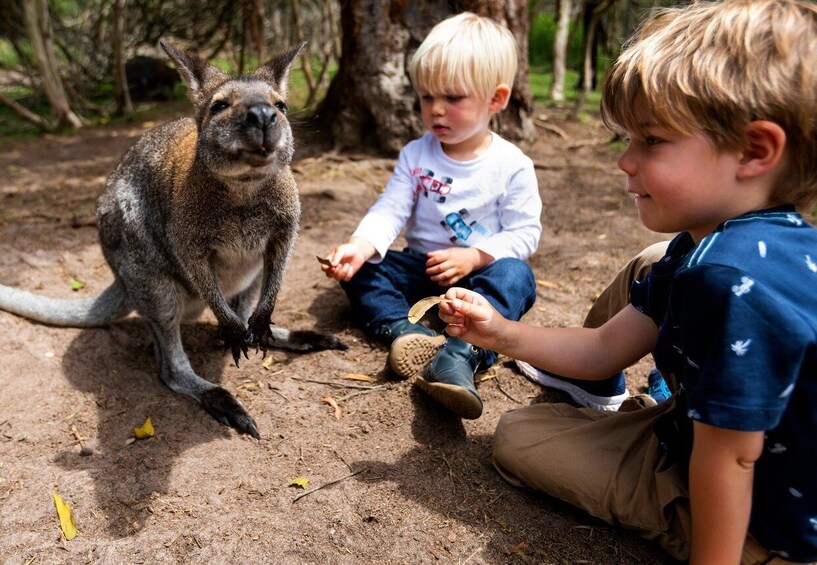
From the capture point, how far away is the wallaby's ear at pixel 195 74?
91.0 inches

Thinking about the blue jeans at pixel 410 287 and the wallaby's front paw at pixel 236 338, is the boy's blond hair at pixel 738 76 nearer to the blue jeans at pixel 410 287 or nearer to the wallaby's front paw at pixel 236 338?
the blue jeans at pixel 410 287

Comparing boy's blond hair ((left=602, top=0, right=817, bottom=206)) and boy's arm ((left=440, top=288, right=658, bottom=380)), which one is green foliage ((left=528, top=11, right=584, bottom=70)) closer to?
boy's arm ((left=440, top=288, right=658, bottom=380))

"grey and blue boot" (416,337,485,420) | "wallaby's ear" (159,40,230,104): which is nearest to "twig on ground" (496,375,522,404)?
"grey and blue boot" (416,337,485,420)

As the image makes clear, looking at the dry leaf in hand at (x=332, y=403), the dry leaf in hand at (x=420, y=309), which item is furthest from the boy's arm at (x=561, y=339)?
the dry leaf in hand at (x=332, y=403)

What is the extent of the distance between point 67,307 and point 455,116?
1.66 metres

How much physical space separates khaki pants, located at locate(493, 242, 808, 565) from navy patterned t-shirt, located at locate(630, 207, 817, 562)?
0.64 ft

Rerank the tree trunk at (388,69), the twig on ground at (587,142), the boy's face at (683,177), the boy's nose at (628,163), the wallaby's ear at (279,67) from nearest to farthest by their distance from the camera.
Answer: the boy's face at (683,177) < the boy's nose at (628,163) < the wallaby's ear at (279,67) < the tree trunk at (388,69) < the twig on ground at (587,142)

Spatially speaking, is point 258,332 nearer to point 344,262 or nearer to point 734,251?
point 344,262

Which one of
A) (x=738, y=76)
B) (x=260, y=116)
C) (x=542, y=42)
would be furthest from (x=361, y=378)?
(x=542, y=42)

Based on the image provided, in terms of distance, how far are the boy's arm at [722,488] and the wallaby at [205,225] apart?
4.33 ft

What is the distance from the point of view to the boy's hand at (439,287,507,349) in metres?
1.72

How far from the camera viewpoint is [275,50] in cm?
888

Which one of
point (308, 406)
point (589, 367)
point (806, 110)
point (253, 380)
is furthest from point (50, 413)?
point (806, 110)

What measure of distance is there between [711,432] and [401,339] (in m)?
1.23
